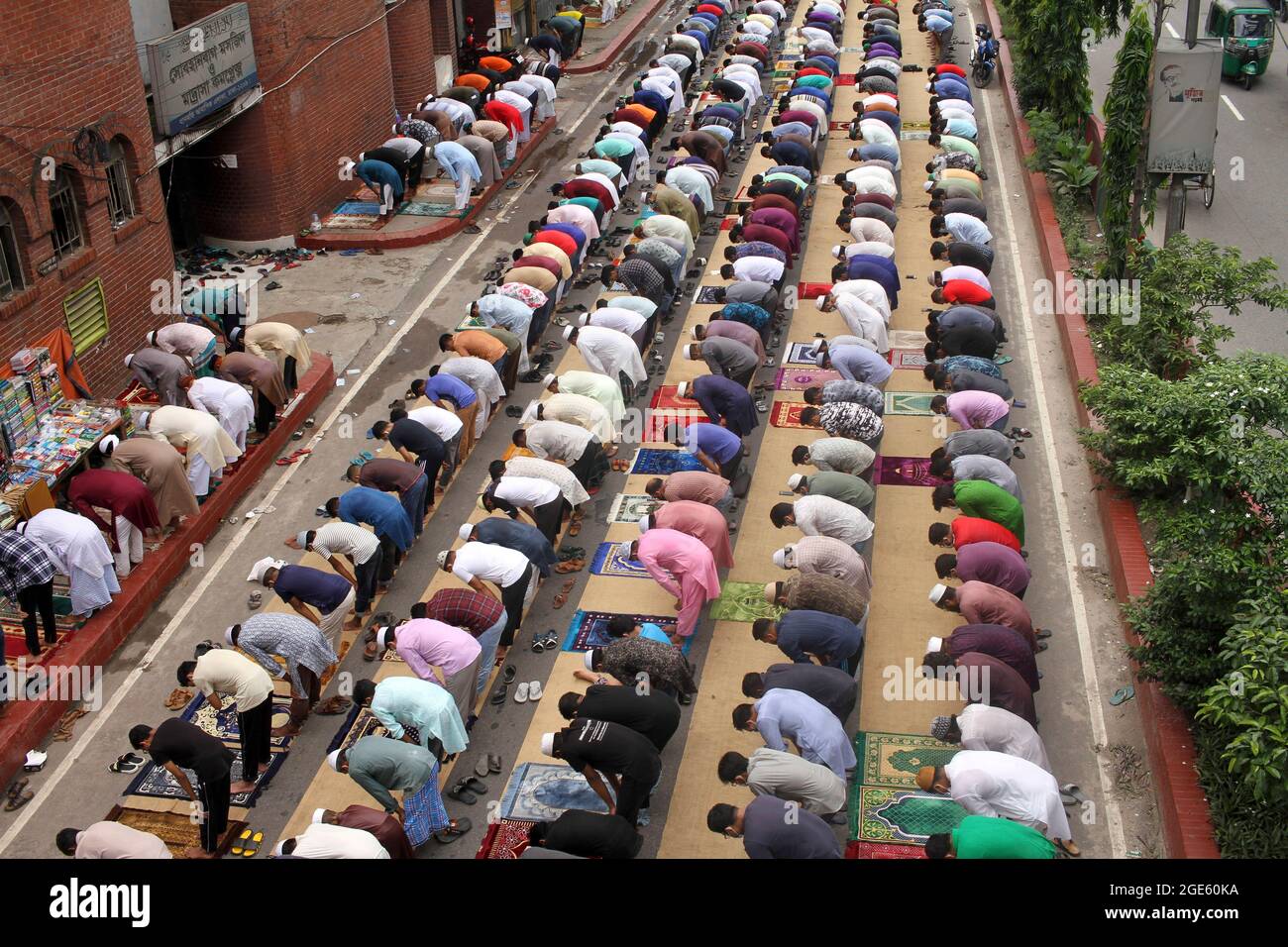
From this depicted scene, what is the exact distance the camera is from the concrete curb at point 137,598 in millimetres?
12023

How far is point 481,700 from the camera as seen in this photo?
12648 mm

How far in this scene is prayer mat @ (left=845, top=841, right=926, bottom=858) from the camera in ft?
35.0

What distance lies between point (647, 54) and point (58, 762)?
83.5ft

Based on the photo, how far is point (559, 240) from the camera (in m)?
19.6

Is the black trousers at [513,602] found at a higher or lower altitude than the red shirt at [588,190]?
lower

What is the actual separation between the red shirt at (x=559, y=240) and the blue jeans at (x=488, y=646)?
27.2 feet

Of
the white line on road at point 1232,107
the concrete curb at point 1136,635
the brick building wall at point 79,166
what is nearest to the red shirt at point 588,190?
the brick building wall at point 79,166

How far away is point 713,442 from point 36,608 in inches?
262

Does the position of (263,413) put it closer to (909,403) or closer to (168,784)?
(168,784)

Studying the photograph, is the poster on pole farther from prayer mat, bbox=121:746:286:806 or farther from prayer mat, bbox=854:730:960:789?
prayer mat, bbox=121:746:286:806

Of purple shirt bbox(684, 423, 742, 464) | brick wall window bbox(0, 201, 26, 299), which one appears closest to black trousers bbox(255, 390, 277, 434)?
brick wall window bbox(0, 201, 26, 299)

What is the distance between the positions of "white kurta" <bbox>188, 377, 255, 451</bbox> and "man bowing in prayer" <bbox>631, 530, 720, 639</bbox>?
519 centimetres

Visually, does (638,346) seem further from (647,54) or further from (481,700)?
(647,54)

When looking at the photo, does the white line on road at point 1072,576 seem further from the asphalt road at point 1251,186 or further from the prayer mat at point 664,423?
the prayer mat at point 664,423
